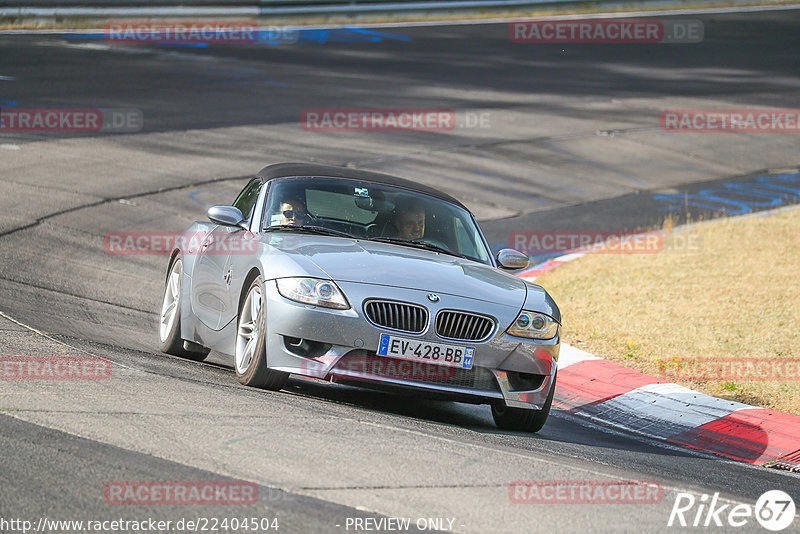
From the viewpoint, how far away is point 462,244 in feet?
26.6

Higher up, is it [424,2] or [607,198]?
[424,2]

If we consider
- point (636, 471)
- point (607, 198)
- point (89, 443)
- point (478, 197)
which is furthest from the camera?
point (607, 198)

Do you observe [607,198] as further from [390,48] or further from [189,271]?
[390,48]

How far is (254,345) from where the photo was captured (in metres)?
6.86

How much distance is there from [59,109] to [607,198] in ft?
31.2

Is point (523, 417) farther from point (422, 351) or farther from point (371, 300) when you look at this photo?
point (371, 300)

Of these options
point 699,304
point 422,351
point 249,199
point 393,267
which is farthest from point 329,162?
point 422,351

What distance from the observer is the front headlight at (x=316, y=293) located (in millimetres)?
6504

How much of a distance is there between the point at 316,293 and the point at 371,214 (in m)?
1.50

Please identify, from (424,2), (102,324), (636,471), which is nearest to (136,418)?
(636,471)

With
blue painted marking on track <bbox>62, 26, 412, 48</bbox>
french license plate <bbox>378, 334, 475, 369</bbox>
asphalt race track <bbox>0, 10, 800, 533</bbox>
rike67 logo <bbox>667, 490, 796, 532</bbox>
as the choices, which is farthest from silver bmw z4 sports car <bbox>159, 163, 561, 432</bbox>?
blue painted marking on track <bbox>62, 26, 412, 48</bbox>

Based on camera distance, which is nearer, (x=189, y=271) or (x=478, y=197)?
(x=189, y=271)

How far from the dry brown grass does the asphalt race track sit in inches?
66.3

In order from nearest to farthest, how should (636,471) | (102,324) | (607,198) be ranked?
(636,471) → (102,324) → (607,198)
